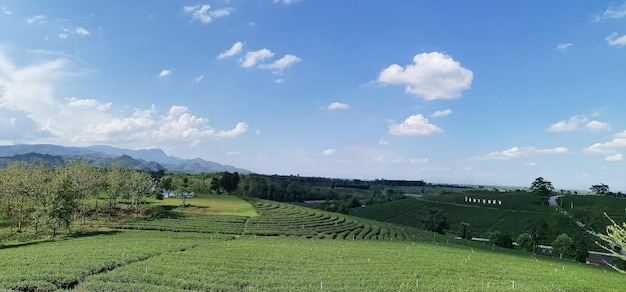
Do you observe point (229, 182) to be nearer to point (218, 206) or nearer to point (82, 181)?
point (218, 206)

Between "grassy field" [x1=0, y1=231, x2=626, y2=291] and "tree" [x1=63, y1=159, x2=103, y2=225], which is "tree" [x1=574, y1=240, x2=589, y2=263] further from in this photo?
"tree" [x1=63, y1=159, x2=103, y2=225]

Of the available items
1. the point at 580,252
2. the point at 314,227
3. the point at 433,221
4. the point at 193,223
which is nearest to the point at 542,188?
the point at 433,221

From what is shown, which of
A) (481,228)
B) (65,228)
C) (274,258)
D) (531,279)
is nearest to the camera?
(531,279)

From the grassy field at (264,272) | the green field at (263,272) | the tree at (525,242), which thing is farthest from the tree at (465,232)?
the grassy field at (264,272)

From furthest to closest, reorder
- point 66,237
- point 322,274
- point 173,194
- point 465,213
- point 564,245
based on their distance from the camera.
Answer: point 465,213 < point 173,194 < point 564,245 < point 66,237 < point 322,274

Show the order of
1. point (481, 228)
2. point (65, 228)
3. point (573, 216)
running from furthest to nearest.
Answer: point (481, 228), point (573, 216), point (65, 228)

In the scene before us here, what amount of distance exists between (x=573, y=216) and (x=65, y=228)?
455 ft

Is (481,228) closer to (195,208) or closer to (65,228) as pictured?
(195,208)

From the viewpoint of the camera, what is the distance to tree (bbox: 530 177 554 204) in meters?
155

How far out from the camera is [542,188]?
156 metres

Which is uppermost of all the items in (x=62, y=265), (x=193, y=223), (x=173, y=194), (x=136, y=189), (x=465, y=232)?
(x=136, y=189)

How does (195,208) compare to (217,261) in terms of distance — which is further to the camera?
(195,208)

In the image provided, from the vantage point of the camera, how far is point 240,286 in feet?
96.1

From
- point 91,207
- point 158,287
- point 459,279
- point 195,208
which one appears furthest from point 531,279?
point 91,207
